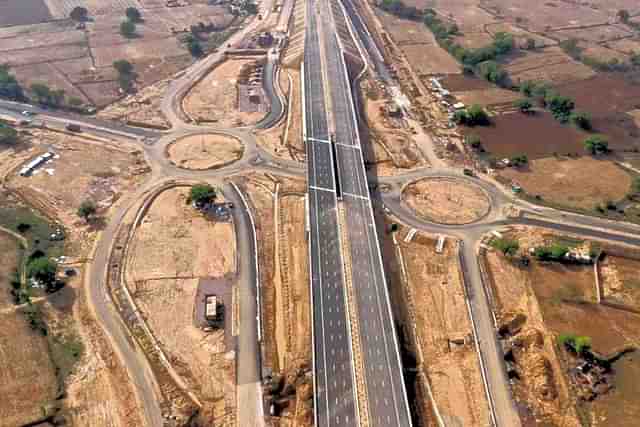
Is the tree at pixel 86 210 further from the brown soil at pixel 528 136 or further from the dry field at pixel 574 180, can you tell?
the brown soil at pixel 528 136

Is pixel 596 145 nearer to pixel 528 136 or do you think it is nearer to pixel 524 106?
pixel 528 136

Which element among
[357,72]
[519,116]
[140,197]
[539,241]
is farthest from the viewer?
[357,72]

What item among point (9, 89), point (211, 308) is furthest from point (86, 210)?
point (9, 89)

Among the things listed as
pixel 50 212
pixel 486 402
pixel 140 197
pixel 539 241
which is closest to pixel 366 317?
pixel 486 402

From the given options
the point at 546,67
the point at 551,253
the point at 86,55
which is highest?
the point at 86,55

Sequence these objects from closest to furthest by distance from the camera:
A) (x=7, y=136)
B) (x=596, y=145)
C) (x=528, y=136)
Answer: (x=7, y=136)
(x=596, y=145)
(x=528, y=136)

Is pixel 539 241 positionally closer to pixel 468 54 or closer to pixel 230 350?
pixel 230 350
